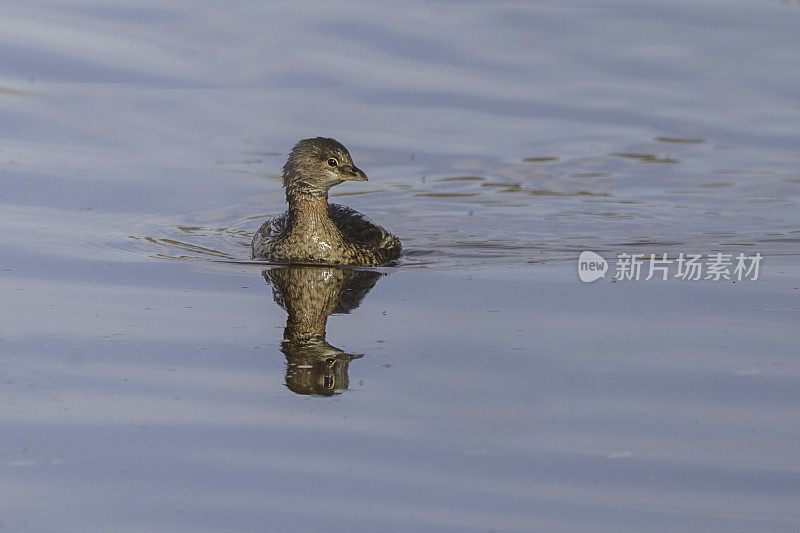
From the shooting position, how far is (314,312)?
1070 cm

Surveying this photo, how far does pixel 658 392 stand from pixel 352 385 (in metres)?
1.79

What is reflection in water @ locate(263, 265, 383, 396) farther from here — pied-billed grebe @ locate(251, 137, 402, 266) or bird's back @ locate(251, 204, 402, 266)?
bird's back @ locate(251, 204, 402, 266)

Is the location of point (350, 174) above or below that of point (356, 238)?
above

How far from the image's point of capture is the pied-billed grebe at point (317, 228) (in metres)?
12.8

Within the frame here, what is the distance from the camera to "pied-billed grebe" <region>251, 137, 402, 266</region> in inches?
505

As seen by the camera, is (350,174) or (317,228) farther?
(350,174)

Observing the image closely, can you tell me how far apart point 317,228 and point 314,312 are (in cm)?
229

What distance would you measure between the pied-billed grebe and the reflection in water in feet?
0.60

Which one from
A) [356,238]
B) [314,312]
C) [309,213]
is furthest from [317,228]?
[314,312]

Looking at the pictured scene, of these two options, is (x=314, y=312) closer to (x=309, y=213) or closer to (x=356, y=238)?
(x=309, y=213)

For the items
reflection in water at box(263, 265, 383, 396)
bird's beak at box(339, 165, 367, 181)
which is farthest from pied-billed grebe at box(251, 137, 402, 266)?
reflection in water at box(263, 265, 383, 396)

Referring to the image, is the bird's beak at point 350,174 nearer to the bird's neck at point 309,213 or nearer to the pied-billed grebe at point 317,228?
the pied-billed grebe at point 317,228

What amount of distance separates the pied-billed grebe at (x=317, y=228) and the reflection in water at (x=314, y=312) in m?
0.18

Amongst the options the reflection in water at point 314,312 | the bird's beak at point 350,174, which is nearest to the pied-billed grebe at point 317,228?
the bird's beak at point 350,174
